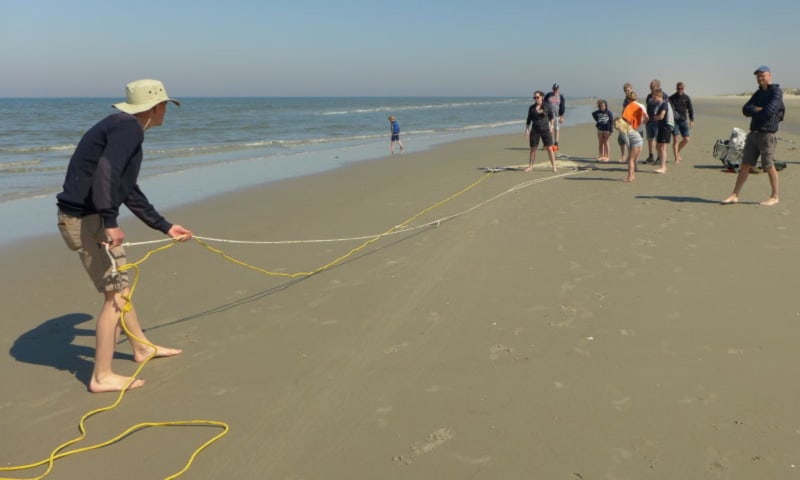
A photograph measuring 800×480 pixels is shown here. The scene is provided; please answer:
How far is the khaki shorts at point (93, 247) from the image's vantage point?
336 centimetres

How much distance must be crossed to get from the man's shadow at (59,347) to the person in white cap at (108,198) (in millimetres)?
360

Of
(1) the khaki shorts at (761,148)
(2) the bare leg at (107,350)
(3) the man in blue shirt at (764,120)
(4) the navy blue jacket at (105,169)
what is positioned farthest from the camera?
(1) the khaki shorts at (761,148)

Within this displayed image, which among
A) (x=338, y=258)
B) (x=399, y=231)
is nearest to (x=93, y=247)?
(x=338, y=258)

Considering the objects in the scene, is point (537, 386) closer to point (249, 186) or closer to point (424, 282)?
point (424, 282)

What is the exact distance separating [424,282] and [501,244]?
56.9 inches

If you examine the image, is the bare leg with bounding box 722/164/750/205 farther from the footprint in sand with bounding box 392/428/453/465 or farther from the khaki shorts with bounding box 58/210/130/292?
the khaki shorts with bounding box 58/210/130/292

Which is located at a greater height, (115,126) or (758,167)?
(115,126)

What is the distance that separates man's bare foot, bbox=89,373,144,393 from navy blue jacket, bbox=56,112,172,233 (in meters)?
0.97

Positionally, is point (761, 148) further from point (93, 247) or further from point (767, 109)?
point (93, 247)

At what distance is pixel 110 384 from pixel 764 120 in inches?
304

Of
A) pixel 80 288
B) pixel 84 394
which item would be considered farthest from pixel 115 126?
pixel 80 288

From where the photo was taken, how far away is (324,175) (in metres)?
12.7

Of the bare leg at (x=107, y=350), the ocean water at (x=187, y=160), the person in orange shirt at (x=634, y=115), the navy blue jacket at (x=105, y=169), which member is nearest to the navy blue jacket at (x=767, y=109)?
the person in orange shirt at (x=634, y=115)

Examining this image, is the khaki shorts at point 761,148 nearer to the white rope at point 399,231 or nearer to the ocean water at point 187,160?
the white rope at point 399,231
